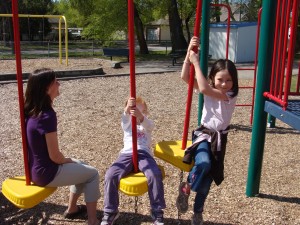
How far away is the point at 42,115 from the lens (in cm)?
246

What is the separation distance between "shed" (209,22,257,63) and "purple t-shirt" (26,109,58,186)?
16.8 metres

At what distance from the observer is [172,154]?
2.87 meters

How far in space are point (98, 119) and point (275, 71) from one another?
145 inches

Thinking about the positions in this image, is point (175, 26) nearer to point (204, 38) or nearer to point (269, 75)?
point (204, 38)

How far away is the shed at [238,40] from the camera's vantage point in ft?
60.3

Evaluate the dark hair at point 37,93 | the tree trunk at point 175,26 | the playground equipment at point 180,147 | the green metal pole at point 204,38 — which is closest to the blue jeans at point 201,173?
the playground equipment at point 180,147

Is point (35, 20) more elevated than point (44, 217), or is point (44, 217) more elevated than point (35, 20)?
point (35, 20)

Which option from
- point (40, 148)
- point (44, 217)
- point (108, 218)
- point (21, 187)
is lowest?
point (44, 217)

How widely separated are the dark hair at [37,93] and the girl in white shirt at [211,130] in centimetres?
102

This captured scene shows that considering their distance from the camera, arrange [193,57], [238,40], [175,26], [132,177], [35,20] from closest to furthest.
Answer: [132,177] → [193,57] → [238,40] → [175,26] → [35,20]

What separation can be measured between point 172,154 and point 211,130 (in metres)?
0.35

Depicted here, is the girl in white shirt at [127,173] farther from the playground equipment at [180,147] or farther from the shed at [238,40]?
the shed at [238,40]

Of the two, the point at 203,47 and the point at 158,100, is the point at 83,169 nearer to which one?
the point at 203,47

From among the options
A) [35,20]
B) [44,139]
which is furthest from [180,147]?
[35,20]
